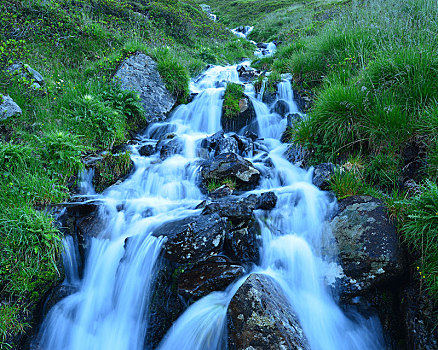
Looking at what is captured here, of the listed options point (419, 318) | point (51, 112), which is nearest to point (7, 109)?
point (51, 112)

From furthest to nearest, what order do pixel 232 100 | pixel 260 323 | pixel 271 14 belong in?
pixel 271 14
pixel 232 100
pixel 260 323

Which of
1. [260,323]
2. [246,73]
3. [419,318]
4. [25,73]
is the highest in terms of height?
[25,73]

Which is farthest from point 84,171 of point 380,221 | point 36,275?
point 380,221

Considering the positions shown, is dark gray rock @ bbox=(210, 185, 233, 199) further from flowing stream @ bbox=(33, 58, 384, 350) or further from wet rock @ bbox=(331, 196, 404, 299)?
wet rock @ bbox=(331, 196, 404, 299)

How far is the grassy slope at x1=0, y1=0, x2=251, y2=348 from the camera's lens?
3.04m

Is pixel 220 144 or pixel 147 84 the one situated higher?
pixel 147 84

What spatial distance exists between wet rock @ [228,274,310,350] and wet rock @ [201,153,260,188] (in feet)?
8.14

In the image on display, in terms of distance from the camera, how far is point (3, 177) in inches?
148

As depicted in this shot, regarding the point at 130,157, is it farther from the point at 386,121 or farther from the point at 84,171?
the point at 386,121

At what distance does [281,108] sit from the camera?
7930mm

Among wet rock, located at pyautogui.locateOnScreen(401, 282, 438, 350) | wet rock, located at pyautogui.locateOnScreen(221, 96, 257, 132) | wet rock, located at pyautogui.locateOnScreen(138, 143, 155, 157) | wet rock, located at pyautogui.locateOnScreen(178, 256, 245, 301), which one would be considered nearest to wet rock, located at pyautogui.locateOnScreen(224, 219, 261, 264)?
wet rock, located at pyautogui.locateOnScreen(178, 256, 245, 301)

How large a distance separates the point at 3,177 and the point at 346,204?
510 centimetres

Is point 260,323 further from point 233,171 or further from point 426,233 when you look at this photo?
point 233,171

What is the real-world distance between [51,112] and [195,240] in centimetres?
492
